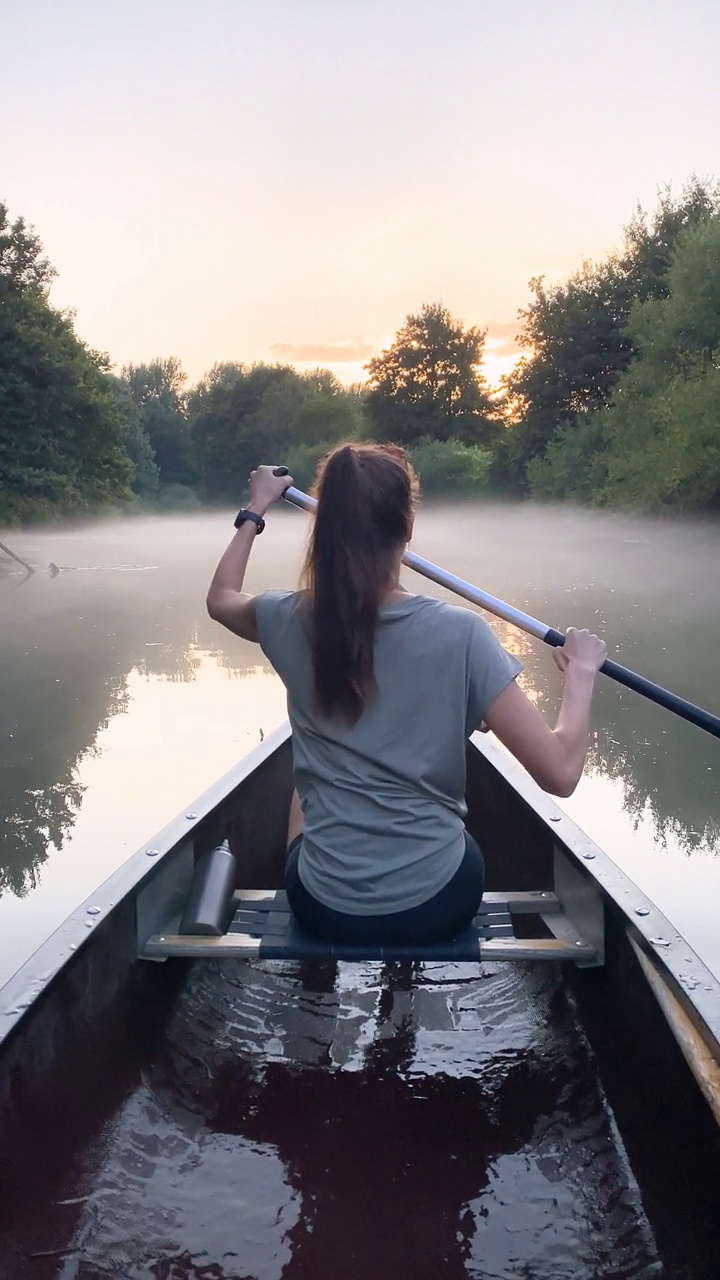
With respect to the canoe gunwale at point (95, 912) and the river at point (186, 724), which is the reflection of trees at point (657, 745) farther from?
the canoe gunwale at point (95, 912)

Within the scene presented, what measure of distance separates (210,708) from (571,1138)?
549 centimetres

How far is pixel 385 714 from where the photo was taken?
1969mm

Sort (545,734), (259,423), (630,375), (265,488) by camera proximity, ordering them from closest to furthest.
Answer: (545,734) → (265,488) → (630,375) → (259,423)

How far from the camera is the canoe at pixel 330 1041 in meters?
1.71

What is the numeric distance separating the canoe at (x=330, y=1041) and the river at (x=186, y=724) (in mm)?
991

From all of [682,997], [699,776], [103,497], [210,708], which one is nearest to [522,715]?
[682,997]

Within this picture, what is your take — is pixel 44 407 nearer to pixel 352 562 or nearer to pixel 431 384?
pixel 431 384

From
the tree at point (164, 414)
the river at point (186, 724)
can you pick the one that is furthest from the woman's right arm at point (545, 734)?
the tree at point (164, 414)

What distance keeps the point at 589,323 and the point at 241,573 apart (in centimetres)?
3203

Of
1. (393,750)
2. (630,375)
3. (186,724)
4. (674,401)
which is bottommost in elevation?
(186,724)

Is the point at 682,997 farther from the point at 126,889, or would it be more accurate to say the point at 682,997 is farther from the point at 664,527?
the point at 664,527

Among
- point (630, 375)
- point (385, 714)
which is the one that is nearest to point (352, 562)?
point (385, 714)

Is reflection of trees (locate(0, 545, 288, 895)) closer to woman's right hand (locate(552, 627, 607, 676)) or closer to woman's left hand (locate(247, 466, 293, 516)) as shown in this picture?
woman's left hand (locate(247, 466, 293, 516))

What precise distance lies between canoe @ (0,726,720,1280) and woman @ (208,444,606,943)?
0.40 ft
